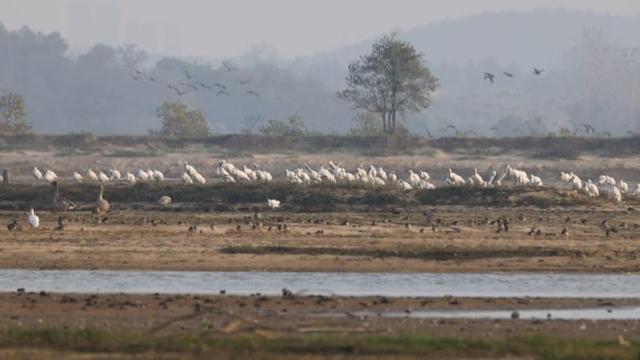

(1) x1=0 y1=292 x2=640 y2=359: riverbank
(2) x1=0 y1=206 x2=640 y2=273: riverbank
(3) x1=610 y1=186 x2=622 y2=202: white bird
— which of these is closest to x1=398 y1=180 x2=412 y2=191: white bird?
(3) x1=610 y1=186 x2=622 y2=202: white bird

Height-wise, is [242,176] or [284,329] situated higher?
[242,176]

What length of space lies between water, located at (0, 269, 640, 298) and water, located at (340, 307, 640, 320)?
2.57 m

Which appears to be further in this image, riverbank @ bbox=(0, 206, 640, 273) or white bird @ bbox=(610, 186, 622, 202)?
white bird @ bbox=(610, 186, 622, 202)

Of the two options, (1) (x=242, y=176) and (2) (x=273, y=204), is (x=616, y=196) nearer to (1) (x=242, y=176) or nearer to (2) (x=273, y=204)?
(2) (x=273, y=204)

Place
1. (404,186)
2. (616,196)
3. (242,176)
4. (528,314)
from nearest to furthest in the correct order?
(528,314)
(616,196)
(404,186)
(242,176)

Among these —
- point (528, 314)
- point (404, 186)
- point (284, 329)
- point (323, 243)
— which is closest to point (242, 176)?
point (404, 186)

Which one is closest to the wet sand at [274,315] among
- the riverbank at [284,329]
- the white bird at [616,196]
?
the riverbank at [284,329]

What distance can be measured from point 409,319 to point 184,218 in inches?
848

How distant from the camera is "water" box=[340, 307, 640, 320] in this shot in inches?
1008

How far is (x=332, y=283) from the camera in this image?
104 ft

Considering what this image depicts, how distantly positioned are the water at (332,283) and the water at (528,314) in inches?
101

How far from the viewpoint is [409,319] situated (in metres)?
25.2

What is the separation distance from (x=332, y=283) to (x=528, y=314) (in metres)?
6.15

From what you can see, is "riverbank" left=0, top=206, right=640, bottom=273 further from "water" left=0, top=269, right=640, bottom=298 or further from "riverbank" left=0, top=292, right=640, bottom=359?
"riverbank" left=0, top=292, right=640, bottom=359
